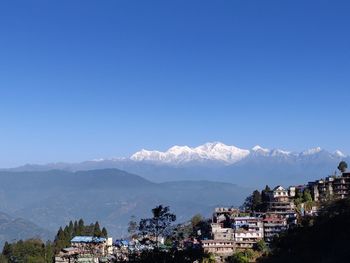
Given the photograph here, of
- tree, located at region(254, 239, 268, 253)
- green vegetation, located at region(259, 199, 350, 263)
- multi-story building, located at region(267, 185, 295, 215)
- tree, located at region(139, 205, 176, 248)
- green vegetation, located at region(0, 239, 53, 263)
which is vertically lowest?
green vegetation, located at region(0, 239, 53, 263)

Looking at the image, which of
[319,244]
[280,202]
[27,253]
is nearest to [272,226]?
[280,202]

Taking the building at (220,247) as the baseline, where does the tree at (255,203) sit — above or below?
above

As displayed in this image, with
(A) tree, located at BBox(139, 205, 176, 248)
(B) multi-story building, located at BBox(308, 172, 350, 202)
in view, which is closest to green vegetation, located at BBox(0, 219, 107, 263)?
(B) multi-story building, located at BBox(308, 172, 350, 202)

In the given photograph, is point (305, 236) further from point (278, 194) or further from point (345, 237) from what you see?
point (278, 194)

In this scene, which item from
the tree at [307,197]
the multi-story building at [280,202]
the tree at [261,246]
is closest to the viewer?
the tree at [261,246]

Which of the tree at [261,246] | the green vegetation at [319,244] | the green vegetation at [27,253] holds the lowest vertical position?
the green vegetation at [27,253]

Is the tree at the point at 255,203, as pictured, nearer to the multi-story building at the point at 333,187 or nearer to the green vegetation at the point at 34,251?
the multi-story building at the point at 333,187

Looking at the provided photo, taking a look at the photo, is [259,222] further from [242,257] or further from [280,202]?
[242,257]

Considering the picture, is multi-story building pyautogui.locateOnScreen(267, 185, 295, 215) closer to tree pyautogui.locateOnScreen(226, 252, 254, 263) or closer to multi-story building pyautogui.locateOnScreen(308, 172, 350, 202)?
multi-story building pyautogui.locateOnScreen(308, 172, 350, 202)

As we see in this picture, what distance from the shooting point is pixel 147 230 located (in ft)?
70.2

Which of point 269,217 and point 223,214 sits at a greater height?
point 223,214

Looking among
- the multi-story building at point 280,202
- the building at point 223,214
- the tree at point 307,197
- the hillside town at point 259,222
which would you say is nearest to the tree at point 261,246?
the hillside town at point 259,222

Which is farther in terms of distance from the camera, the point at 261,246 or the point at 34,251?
the point at 34,251

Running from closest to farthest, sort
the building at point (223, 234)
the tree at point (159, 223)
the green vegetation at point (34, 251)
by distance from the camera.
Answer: the tree at point (159, 223)
the building at point (223, 234)
the green vegetation at point (34, 251)
